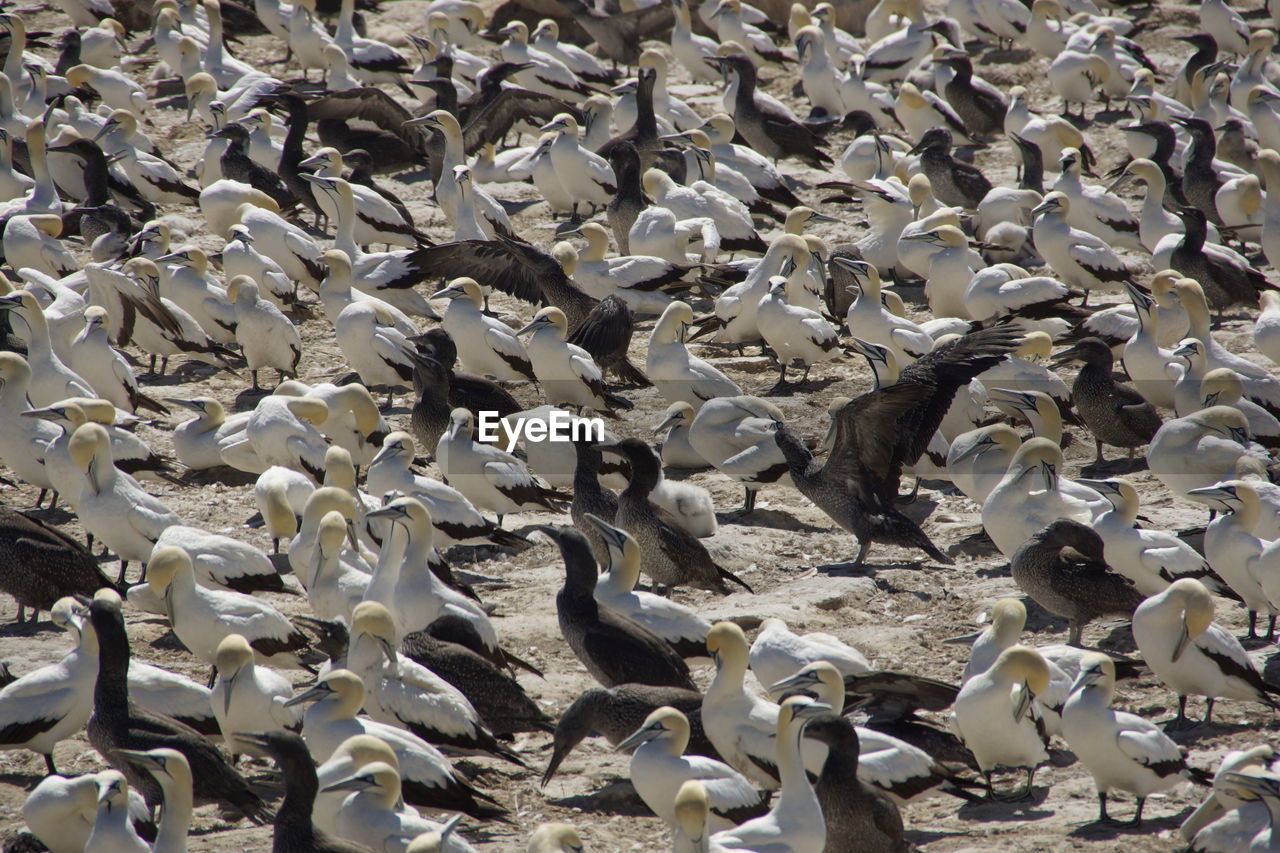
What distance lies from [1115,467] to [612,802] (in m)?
5.77

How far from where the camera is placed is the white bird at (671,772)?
20.6 ft

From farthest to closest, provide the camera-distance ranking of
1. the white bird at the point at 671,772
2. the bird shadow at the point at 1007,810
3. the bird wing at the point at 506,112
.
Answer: the bird wing at the point at 506,112 → the bird shadow at the point at 1007,810 → the white bird at the point at 671,772

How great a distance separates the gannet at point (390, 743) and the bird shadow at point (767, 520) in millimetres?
4136

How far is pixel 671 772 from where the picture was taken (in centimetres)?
627

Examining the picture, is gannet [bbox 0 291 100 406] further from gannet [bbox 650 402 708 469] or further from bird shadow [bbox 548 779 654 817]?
bird shadow [bbox 548 779 654 817]

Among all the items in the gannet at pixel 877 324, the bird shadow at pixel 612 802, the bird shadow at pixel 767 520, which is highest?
the bird shadow at pixel 612 802

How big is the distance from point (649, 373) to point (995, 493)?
3564mm

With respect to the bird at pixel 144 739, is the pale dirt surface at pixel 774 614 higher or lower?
lower

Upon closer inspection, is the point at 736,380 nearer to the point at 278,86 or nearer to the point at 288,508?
the point at 288,508

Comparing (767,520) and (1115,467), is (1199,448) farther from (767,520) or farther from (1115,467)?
(767,520)

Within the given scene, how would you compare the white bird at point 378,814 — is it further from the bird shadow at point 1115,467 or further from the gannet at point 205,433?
the bird shadow at point 1115,467

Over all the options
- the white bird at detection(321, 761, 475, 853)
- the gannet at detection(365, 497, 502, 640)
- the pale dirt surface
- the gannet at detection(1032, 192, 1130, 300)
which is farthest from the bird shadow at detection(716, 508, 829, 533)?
the white bird at detection(321, 761, 475, 853)

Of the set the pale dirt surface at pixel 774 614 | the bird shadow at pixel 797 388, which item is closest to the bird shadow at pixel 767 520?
the pale dirt surface at pixel 774 614

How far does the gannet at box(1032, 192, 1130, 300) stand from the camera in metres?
13.7
